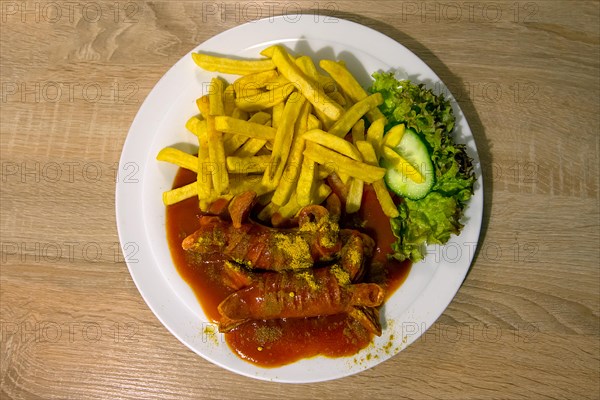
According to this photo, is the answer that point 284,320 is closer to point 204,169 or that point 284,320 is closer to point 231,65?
point 204,169

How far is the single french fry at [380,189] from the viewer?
9.86ft

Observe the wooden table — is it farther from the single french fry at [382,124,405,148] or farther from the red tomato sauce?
the single french fry at [382,124,405,148]

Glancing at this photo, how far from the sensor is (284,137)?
119 inches

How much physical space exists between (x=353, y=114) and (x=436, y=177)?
0.68 m

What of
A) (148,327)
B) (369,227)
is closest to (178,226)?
(148,327)

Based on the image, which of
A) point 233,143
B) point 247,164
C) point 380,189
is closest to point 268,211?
point 247,164

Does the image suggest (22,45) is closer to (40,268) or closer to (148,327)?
(40,268)

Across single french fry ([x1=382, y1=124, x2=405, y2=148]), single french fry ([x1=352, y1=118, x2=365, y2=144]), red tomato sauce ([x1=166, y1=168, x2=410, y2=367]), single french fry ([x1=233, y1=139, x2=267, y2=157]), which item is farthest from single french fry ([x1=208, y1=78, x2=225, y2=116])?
single french fry ([x1=382, y1=124, x2=405, y2=148])

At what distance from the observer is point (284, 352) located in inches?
128

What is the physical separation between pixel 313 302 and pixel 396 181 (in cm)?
96

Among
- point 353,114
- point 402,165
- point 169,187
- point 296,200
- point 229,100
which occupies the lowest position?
point 169,187

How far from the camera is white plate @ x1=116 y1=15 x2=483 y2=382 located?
325 centimetres

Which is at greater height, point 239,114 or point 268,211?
point 239,114

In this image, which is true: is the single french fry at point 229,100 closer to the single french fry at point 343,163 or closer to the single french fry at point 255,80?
the single french fry at point 255,80
